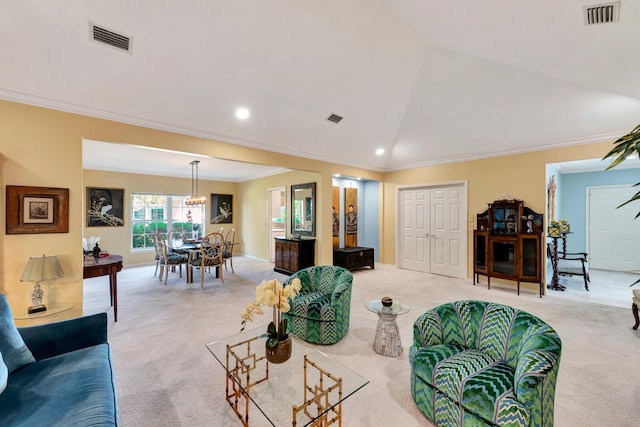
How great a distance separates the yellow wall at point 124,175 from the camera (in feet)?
8.85

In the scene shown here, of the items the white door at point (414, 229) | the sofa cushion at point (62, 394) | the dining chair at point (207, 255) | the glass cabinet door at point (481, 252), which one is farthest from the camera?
the white door at point (414, 229)

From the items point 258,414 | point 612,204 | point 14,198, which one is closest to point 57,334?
point 258,414

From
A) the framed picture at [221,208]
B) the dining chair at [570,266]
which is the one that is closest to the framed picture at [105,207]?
the framed picture at [221,208]

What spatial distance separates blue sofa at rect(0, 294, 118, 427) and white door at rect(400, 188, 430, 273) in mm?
5873

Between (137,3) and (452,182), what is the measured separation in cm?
571

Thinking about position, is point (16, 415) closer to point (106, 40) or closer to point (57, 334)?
point (57, 334)

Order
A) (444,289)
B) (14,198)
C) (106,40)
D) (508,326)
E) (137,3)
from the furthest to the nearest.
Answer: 1. (444,289)
2. (14,198)
3. (106,40)
4. (137,3)
5. (508,326)

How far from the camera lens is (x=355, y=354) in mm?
2602

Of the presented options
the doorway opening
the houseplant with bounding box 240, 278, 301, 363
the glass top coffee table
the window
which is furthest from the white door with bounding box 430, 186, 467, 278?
the window

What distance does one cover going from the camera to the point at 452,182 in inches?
225

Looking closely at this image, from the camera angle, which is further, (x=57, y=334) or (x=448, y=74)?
(x=448, y=74)

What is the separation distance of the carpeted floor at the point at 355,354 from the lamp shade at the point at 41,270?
3.04 feet

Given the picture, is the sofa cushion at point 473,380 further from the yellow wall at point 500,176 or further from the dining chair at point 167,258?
the dining chair at point 167,258

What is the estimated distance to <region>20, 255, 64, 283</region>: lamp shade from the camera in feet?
8.09
